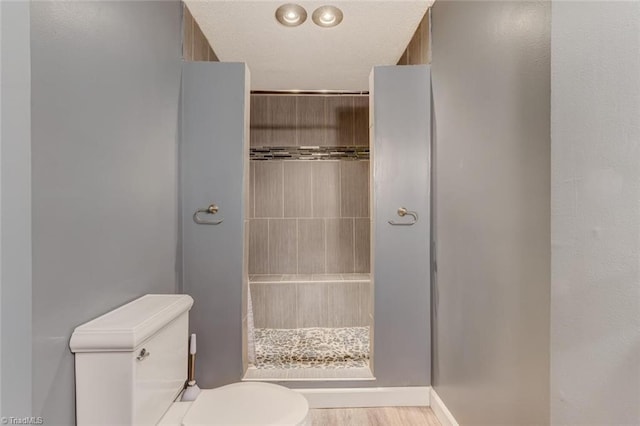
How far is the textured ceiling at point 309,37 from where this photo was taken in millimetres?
2076

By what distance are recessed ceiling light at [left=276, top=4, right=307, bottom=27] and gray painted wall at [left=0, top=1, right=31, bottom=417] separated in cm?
144

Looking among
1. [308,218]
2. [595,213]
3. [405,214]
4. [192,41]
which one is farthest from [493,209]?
[308,218]

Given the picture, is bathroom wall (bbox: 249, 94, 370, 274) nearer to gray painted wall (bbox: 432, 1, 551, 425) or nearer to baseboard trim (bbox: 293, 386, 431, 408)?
baseboard trim (bbox: 293, 386, 431, 408)

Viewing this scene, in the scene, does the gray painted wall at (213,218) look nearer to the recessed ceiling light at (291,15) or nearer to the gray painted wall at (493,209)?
the recessed ceiling light at (291,15)

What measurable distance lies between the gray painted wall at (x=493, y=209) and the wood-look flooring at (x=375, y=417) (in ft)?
0.65

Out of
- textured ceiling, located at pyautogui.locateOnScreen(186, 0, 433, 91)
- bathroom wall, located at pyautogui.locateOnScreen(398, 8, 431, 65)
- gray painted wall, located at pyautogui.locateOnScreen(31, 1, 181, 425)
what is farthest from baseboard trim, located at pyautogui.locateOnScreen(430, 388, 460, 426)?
textured ceiling, located at pyautogui.locateOnScreen(186, 0, 433, 91)

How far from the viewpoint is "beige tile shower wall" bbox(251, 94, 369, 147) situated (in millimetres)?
3668

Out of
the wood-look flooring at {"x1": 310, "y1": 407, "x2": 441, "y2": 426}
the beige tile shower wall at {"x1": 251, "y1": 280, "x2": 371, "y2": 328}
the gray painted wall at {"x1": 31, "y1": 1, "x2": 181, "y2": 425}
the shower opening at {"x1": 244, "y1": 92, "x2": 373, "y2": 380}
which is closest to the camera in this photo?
the gray painted wall at {"x1": 31, "y1": 1, "x2": 181, "y2": 425}

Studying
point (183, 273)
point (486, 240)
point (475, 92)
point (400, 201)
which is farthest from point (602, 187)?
point (183, 273)

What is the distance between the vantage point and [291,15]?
2.12 m

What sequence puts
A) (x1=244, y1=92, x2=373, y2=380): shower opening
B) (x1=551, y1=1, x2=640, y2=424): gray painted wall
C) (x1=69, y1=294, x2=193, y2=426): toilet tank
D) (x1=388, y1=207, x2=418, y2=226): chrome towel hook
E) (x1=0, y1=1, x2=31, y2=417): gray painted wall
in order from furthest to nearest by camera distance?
1. (x1=244, y1=92, x2=373, y2=380): shower opening
2. (x1=388, y1=207, x2=418, y2=226): chrome towel hook
3. (x1=69, y1=294, x2=193, y2=426): toilet tank
4. (x1=0, y1=1, x2=31, y2=417): gray painted wall
5. (x1=551, y1=1, x2=640, y2=424): gray painted wall

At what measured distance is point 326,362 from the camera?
247 centimetres

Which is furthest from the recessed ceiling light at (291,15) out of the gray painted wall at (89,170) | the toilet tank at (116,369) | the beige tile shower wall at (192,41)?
the toilet tank at (116,369)

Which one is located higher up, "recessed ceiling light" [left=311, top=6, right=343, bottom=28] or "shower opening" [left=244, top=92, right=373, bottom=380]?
"recessed ceiling light" [left=311, top=6, right=343, bottom=28]
